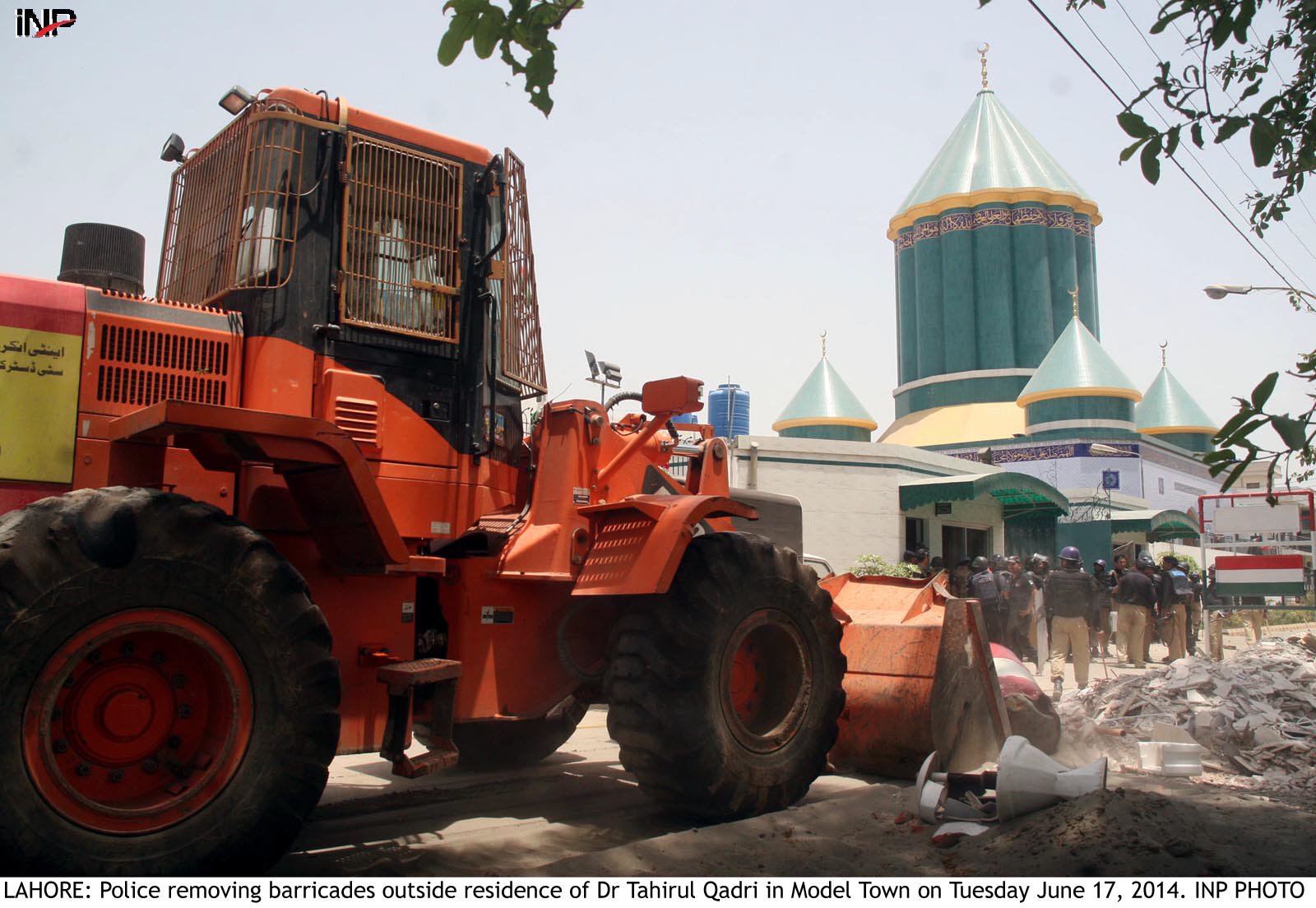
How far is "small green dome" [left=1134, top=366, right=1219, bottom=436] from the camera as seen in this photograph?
145 feet

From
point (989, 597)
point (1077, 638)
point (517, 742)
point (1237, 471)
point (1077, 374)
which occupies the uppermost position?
point (1077, 374)

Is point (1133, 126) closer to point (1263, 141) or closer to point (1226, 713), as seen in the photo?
point (1263, 141)

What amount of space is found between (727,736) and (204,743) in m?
2.56

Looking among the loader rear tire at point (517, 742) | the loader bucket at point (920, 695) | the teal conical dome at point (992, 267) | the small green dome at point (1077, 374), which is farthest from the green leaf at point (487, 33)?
the teal conical dome at point (992, 267)

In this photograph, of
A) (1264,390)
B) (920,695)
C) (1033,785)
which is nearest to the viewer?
(1264,390)

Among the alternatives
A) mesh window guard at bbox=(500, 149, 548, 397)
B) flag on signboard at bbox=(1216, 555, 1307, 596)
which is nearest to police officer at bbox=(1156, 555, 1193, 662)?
flag on signboard at bbox=(1216, 555, 1307, 596)

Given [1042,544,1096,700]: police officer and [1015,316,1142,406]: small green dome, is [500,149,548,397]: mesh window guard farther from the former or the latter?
[1015,316,1142,406]: small green dome

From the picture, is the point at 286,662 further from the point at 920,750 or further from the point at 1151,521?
the point at 1151,521

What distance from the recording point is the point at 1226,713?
8102mm

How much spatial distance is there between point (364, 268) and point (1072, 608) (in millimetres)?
10622

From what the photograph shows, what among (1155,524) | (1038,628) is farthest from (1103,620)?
(1155,524)

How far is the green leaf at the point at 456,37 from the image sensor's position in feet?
11.9

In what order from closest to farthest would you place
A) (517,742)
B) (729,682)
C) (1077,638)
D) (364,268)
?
(364,268), (729,682), (517,742), (1077,638)

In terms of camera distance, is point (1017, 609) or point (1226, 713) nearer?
point (1226, 713)
